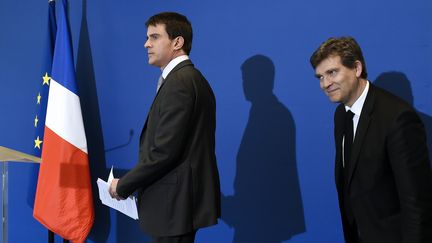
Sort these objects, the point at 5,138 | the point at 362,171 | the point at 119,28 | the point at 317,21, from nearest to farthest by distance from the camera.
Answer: the point at 362,171 → the point at 317,21 → the point at 119,28 → the point at 5,138

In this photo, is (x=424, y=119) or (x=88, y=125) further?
(x=88, y=125)

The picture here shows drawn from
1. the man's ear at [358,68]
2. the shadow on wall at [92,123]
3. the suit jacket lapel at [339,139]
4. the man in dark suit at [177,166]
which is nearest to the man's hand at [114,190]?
the man in dark suit at [177,166]

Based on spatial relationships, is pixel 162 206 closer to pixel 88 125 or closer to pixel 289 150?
pixel 289 150

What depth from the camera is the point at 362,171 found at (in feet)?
4.05

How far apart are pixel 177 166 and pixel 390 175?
2.23 ft

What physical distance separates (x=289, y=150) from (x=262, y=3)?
2.48 feet

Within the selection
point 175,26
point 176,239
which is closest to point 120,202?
point 176,239

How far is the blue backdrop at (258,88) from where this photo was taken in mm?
1767

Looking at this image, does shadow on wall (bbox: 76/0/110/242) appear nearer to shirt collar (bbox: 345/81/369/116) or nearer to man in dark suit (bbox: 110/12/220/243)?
man in dark suit (bbox: 110/12/220/243)

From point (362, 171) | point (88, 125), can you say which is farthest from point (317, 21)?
point (88, 125)

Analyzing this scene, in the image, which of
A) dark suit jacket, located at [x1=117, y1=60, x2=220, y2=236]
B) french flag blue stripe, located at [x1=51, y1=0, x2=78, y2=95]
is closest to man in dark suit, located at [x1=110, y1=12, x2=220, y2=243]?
dark suit jacket, located at [x1=117, y1=60, x2=220, y2=236]

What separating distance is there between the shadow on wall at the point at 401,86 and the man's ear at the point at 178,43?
0.87 m

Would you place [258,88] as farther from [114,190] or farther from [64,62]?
[64,62]

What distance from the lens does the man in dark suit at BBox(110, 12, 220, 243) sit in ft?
4.49
